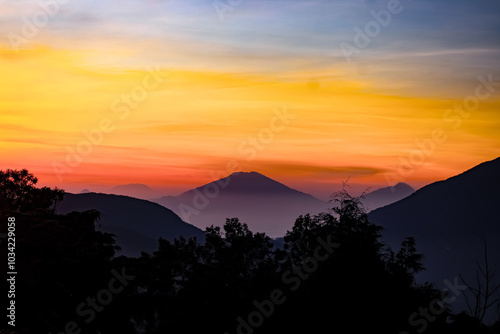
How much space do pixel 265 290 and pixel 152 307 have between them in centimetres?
1108

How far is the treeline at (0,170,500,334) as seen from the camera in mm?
22172

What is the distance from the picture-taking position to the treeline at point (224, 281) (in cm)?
2217

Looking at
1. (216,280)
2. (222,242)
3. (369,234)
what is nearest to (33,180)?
(222,242)

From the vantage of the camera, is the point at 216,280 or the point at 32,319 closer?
the point at 32,319

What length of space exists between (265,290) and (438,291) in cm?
939

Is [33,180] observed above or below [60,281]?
above

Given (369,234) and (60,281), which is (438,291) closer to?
(369,234)

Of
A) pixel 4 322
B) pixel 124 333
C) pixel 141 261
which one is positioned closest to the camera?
pixel 4 322

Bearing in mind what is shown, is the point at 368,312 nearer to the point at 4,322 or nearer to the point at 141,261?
the point at 4,322

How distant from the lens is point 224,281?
41031 mm

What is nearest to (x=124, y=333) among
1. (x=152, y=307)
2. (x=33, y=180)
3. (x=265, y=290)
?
(x=152, y=307)

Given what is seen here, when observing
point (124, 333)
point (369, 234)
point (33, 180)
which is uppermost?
point (33, 180)

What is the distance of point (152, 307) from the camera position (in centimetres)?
3888

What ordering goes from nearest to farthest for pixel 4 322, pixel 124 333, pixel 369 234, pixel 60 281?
pixel 369 234
pixel 4 322
pixel 60 281
pixel 124 333
